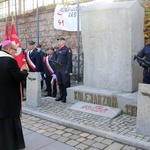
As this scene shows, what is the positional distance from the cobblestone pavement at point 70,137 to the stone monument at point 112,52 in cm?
132

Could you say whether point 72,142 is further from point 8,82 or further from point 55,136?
point 8,82

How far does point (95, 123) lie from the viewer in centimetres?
479

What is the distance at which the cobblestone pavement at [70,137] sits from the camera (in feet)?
12.6

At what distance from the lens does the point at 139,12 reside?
562cm

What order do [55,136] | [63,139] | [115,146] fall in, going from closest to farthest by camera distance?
→ [115,146], [63,139], [55,136]

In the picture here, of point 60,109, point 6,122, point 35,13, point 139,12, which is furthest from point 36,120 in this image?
point 35,13

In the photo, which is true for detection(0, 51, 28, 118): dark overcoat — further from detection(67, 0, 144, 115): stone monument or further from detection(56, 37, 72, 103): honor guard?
detection(56, 37, 72, 103): honor guard

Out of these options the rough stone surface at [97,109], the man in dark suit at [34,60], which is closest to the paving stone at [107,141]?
the rough stone surface at [97,109]

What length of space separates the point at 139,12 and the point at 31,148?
388cm

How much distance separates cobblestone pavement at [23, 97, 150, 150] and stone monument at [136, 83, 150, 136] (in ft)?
0.45

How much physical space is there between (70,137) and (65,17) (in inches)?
283

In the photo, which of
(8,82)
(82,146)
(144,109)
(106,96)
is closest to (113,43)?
(106,96)

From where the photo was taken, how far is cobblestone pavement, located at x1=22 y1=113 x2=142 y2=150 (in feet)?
12.6

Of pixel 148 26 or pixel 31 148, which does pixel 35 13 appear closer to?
pixel 148 26
